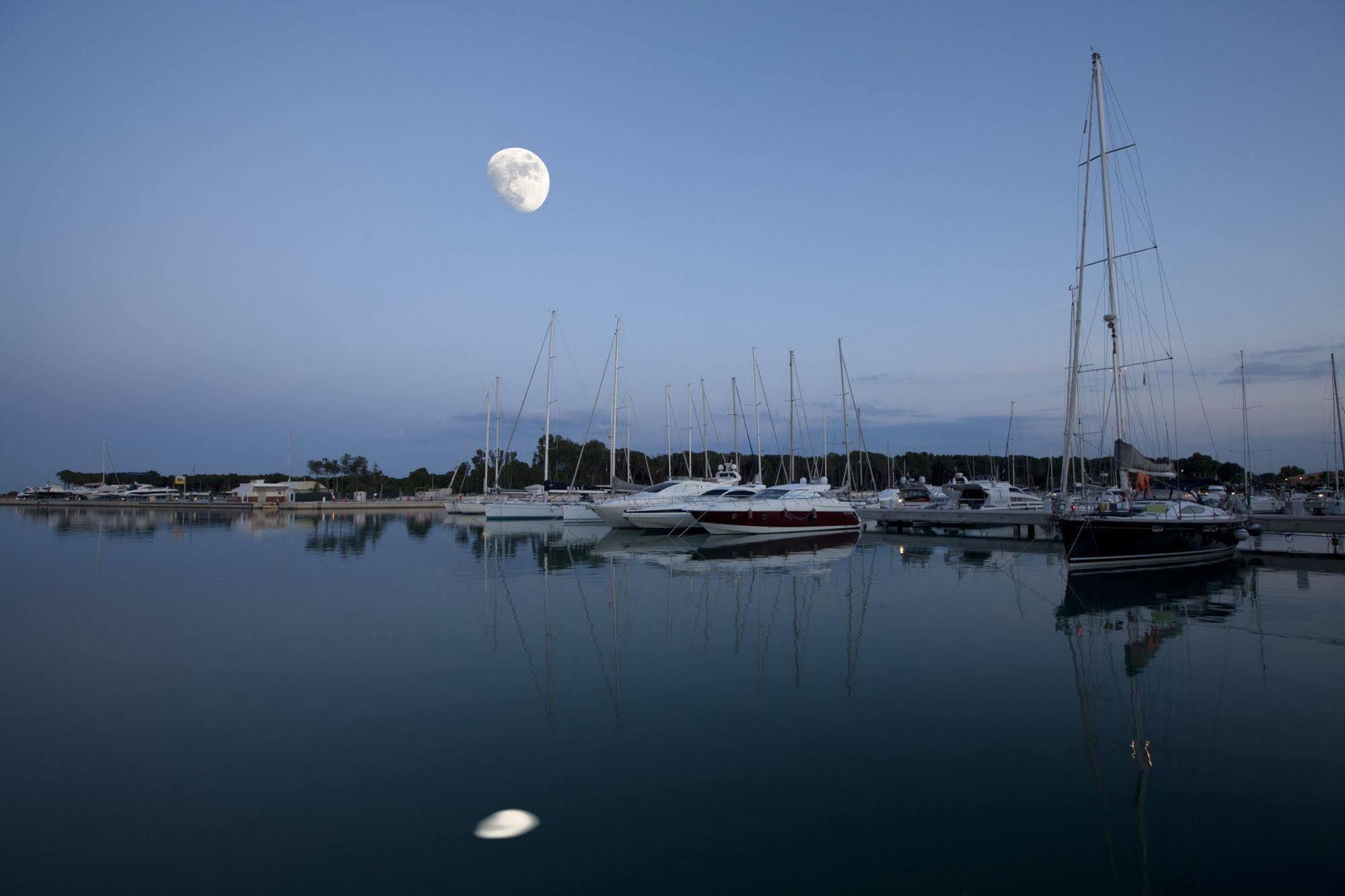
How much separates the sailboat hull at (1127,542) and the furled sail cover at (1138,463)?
1.85 m

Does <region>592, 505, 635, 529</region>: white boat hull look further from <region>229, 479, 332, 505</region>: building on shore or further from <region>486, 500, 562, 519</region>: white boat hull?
<region>229, 479, 332, 505</region>: building on shore

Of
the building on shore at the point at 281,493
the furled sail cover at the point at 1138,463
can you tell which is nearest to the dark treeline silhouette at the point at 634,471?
the building on shore at the point at 281,493

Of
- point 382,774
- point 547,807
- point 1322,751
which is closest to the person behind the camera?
point 547,807

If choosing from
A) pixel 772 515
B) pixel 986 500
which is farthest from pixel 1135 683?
pixel 986 500

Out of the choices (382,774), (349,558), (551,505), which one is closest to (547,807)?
(382,774)

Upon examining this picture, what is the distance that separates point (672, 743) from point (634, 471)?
7777cm

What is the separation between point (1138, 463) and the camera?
2264cm

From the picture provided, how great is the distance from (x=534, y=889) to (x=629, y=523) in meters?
31.7

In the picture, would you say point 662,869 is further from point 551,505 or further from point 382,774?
point 551,505

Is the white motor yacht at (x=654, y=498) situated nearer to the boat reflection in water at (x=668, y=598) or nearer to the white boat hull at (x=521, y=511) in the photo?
the boat reflection in water at (x=668, y=598)

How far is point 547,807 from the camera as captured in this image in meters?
6.24

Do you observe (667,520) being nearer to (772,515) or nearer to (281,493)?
(772,515)

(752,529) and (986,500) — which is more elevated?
(986,500)

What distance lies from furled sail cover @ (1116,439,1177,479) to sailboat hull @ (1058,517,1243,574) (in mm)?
1846
